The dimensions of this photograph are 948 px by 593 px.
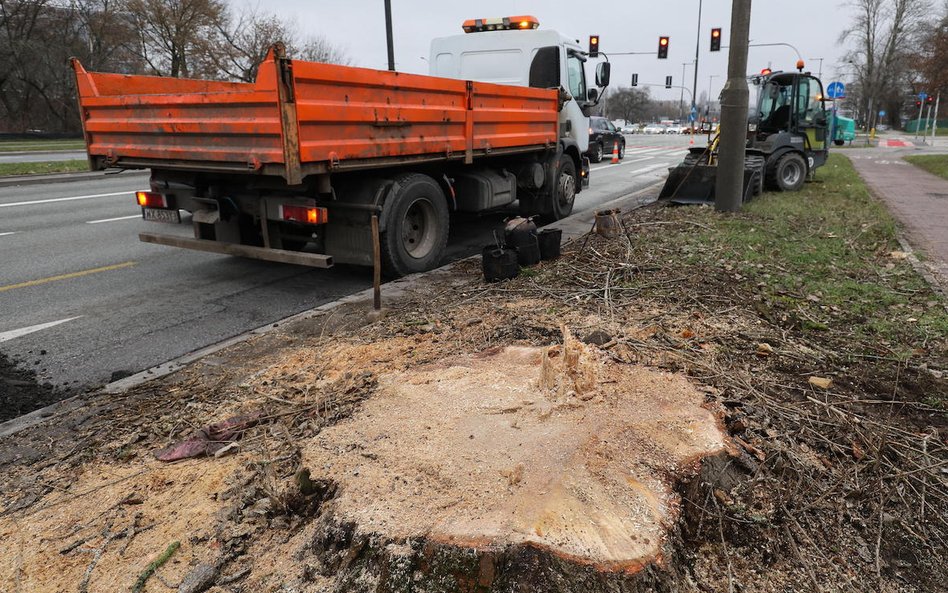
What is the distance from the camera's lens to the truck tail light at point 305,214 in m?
5.79

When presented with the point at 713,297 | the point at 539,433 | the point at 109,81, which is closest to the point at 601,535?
the point at 539,433

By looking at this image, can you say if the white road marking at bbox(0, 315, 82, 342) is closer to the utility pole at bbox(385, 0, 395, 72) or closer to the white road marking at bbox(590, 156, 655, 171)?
the utility pole at bbox(385, 0, 395, 72)

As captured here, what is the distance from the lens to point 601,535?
2.10m

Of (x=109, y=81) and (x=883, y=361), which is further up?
(x=109, y=81)

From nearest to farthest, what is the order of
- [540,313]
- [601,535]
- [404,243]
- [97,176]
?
1. [601,535]
2. [540,313]
3. [404,243]
4. [97,176]

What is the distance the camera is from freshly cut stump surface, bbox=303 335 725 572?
6.97ft

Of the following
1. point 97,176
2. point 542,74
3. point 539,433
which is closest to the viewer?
point 539,433

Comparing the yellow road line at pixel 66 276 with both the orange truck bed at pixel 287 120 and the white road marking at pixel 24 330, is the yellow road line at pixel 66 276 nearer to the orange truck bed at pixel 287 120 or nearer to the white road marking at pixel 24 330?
the orange truck bed at pixel 287 120

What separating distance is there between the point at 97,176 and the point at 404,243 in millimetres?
14117

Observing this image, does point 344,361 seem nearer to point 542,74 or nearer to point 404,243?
point 404,243

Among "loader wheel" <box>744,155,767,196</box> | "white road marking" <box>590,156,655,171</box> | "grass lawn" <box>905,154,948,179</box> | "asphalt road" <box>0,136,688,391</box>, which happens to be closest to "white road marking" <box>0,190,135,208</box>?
"asphalt road" <box>0,136,688,391</box>

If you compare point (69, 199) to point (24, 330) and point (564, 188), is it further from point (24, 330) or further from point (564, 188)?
point (564, 188)

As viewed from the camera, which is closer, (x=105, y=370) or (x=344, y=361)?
(x=344, y=361)

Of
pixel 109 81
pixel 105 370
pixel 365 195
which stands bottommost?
pixel 105 370
